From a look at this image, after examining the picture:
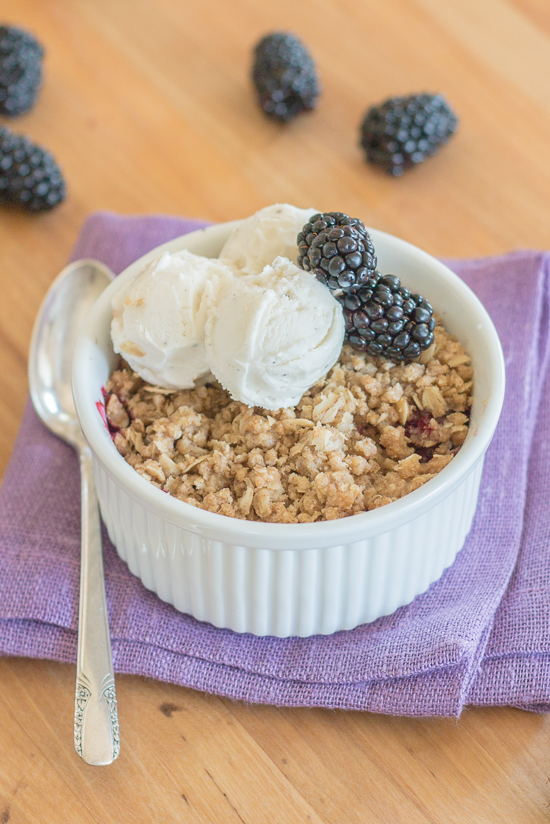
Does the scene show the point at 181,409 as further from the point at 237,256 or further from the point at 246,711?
the point at 246,711

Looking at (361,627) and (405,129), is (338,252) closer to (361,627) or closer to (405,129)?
(361,627)

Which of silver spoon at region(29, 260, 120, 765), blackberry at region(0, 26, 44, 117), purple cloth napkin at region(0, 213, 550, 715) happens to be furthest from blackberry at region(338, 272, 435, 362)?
blackberry at region(0, 26, 44, 117)

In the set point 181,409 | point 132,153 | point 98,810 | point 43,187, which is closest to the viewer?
point 98,810

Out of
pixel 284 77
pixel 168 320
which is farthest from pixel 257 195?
pixel 168 320

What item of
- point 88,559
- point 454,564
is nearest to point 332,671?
point 454,564

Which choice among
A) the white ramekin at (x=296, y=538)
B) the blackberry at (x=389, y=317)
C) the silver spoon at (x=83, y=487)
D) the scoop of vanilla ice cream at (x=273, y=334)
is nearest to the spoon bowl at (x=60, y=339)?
the silver spoon at (x=83, y=487)
